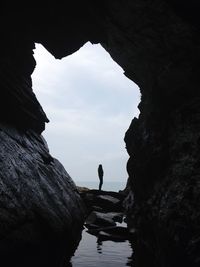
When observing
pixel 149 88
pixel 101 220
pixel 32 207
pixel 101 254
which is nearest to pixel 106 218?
pixel 101 220

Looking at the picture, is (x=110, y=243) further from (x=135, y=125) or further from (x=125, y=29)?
(x=125, y=29)

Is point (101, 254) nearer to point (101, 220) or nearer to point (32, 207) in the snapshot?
point (32, 207)

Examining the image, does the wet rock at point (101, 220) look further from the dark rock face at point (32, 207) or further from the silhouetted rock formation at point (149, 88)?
the silhouetted rock formation at point (149, 88)

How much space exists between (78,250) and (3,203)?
918cm

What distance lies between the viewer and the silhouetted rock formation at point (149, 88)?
13453 millimetres

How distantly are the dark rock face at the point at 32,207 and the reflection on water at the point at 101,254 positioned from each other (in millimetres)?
949

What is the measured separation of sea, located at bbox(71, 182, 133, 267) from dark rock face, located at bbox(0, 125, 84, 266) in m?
0.95

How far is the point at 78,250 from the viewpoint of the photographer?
807 inches

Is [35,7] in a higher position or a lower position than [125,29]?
higher

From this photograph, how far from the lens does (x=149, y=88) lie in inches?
810

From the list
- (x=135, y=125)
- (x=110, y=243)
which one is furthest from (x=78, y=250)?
(x=135, y=125)

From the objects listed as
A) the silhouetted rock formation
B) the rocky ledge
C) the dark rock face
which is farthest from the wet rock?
the silhouetted rock formation

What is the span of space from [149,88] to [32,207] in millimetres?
10362

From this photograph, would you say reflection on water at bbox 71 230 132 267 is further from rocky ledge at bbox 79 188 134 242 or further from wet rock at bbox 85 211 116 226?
wet rock at bbox 85 211 116 226
